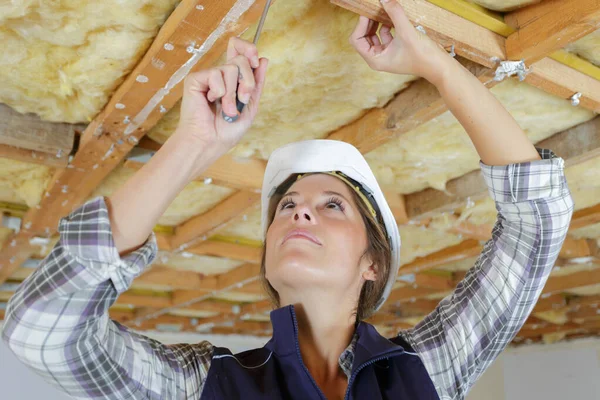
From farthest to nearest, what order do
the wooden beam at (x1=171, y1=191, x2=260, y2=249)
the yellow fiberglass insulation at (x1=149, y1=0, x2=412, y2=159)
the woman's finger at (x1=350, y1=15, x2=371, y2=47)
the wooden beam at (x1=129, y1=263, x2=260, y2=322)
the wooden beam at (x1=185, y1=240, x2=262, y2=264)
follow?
the wooden beam at (x1=129, y1=263, x2=260, y2=322) < the wooden beam at (x1=185, y1=240, x2=262, y2=264) < the wooden beam at (x1=171, y1=191, x2=260, y2=249) < the yellow fiberglass insulation at (x1=149, y1=0, x2=412, y2=159) < the woman's finger at (x1=350, y1=15, x2=371, y2=47)

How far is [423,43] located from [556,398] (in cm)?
617

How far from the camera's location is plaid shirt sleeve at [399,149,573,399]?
3.63 feet

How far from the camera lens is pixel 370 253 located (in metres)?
1.30

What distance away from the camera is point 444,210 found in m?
2.66

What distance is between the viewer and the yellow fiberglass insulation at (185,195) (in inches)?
97.7

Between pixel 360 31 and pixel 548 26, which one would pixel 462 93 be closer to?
pixel 360 31

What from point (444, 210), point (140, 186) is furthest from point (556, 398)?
point (140, 186)

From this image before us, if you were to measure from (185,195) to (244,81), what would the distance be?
1.92 meters

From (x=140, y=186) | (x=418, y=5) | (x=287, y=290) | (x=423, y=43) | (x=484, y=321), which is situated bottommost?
(x=484, y=321)

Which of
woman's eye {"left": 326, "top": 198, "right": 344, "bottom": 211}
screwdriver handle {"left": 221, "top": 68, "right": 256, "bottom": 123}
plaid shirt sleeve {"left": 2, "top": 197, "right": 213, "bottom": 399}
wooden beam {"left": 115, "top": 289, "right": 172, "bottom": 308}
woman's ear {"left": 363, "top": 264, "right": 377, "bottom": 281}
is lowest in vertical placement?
plaid shirt sleeve {"left": 2, "top": 197, "right": 213, "bottom": 399}

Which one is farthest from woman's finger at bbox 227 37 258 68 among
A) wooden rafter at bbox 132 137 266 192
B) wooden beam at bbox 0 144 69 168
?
wooden beam at bbox 0 144 69 168

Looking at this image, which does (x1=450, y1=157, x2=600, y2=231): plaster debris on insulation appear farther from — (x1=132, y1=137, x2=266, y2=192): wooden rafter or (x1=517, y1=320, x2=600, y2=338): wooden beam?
(x1=517, y1=320, x2=600, y2=338): wooden beam

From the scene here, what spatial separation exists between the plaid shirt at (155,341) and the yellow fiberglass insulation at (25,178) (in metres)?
1.69

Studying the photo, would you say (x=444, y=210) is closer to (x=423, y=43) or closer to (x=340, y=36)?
(x=340, y=36)
